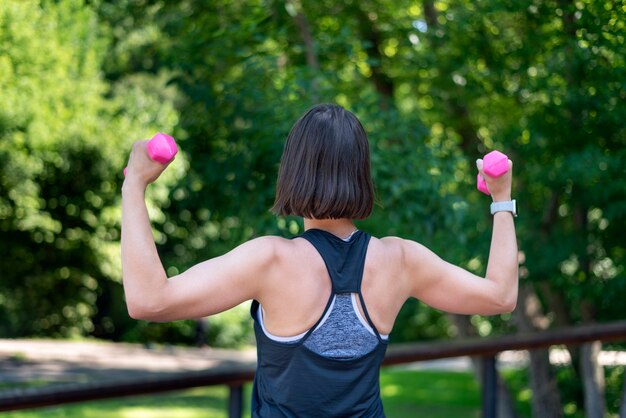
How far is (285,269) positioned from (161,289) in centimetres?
22

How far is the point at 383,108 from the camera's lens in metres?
4.86

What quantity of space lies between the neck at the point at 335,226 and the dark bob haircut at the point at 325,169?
3 centimetres

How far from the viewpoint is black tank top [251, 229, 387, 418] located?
4.90 ft

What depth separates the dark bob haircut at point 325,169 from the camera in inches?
59.2

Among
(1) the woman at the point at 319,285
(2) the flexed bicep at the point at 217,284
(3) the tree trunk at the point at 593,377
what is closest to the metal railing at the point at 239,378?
(1) the woman at the point at 319,285

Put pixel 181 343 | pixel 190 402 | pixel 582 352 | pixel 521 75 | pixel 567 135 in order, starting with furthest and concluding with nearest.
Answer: pixel 181 343 < pixel 190 402 < pixel 582 352 < pixel 521 75 < pixel 567 135

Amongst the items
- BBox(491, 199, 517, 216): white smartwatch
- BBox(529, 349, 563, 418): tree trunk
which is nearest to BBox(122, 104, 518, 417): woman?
BBox(491, 199, 517, 216): white smartwatch

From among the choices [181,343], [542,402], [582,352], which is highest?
[582,352]

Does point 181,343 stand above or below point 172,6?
below

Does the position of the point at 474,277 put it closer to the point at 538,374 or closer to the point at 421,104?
the point at 421,104

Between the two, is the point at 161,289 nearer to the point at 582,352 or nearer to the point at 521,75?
the point at 521,75

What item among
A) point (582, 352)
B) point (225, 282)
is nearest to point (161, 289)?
point (225, 282)

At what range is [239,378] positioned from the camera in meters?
2.49

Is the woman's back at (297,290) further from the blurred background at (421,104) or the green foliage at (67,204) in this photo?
the green foliage at (67,204)
